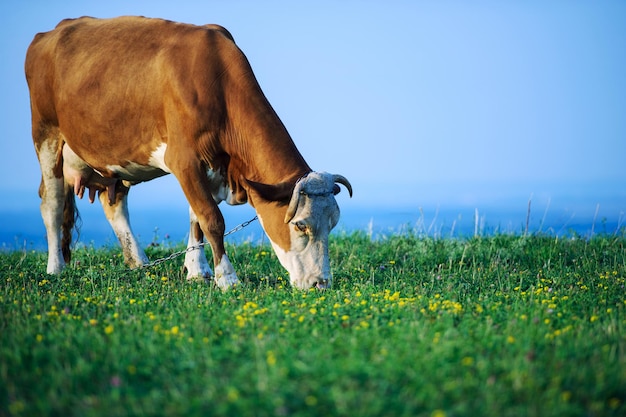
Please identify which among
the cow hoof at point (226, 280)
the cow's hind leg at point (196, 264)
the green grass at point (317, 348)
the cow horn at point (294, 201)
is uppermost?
the cow horn at point (294, 201)

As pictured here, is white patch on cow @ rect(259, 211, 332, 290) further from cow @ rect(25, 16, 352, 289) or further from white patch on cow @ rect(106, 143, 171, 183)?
white patch on cow @ rect(106, 143, 171, 183)

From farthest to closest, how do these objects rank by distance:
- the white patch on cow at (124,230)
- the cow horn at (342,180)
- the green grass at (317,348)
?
1. the white patch on cow at (124,230)
2. the cow horn at (342,180)
3. the green grass at (317,348)

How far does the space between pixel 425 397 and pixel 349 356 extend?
0.81 metres

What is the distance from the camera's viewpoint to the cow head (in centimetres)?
815

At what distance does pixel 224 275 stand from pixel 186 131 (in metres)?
1.70

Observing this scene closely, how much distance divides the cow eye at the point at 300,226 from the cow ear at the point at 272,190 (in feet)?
1.04

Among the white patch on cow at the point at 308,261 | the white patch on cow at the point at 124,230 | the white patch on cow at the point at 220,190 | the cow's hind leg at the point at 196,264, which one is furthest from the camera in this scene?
the white patch on cow at the point at 124,230

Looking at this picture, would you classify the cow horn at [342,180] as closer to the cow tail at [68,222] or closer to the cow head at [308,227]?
the cow head at [308,227]

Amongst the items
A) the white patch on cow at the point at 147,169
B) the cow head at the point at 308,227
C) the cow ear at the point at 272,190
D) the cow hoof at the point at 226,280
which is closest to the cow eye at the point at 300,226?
the cow head at the point at 308,227

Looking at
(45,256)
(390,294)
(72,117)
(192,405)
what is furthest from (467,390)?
(45,256)

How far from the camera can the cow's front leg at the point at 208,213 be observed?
8.80 m

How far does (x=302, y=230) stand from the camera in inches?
325

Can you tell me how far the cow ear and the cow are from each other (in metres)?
0.01

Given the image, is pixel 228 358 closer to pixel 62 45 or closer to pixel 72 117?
pixel 72 117
